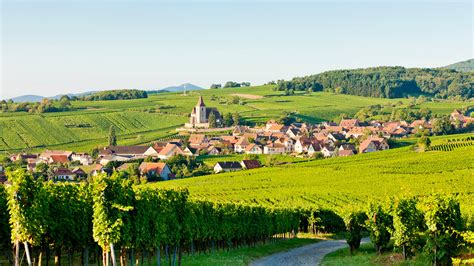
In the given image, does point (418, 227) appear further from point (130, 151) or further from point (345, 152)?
point (130, 151)

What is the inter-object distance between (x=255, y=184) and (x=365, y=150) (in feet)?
207

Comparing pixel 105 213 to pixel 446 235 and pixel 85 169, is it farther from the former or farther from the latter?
pixel 85 169

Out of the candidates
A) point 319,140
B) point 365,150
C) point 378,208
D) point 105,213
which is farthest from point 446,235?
point 319,140

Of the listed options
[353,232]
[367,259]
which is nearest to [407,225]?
[367,259]

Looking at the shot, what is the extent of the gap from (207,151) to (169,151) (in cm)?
1083

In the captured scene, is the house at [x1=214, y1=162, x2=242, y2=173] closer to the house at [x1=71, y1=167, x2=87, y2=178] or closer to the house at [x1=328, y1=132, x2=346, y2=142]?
the house at [x1=71, y1=167, x2=87, y2=178]

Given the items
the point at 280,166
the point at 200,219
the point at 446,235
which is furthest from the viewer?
the point at 280,166

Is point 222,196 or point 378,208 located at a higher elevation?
point 378,208

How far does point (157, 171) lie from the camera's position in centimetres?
12988

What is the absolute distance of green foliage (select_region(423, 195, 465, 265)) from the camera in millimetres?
37281

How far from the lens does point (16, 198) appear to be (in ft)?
93.8

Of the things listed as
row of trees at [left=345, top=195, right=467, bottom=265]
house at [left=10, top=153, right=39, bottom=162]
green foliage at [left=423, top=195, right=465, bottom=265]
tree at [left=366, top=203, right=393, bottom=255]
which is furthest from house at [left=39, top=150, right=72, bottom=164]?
green foliage at [left=423, top=195, right=465, bottom=265]

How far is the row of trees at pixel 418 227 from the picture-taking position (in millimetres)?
37500

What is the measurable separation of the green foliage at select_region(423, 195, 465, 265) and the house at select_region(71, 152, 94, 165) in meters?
119
